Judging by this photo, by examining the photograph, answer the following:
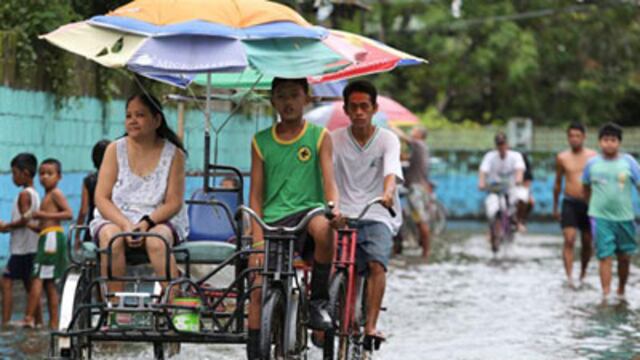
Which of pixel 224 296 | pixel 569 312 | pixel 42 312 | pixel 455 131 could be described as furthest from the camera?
pixel 455 131

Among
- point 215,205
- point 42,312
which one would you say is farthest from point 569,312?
point 215,205

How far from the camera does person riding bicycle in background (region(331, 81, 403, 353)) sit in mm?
10547

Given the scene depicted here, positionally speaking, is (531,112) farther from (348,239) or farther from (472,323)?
(348,239)

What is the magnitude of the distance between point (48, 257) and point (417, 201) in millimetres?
12466

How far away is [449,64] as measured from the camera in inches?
1710

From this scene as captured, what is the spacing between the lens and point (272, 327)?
8.85m

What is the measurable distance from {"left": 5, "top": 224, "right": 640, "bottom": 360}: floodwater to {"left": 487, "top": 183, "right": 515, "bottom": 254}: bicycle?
3.61ft

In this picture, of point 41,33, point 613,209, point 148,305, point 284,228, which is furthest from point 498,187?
point 148,305

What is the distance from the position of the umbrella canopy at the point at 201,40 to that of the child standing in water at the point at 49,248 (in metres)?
3.92

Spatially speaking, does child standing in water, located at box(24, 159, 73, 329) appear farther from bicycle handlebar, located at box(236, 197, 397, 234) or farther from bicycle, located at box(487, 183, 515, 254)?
bicycle, located at box(487, 183, 515, 254)

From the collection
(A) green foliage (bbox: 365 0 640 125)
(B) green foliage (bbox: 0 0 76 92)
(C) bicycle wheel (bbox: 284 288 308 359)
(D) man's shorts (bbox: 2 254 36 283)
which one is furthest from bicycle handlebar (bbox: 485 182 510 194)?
(C) bicycle wheel (bbox: 284 288 308 359)

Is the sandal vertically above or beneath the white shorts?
beneath

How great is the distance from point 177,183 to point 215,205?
564 millimetres

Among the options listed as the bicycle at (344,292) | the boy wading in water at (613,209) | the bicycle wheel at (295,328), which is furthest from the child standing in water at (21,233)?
the boy wading in water at (613,209)
